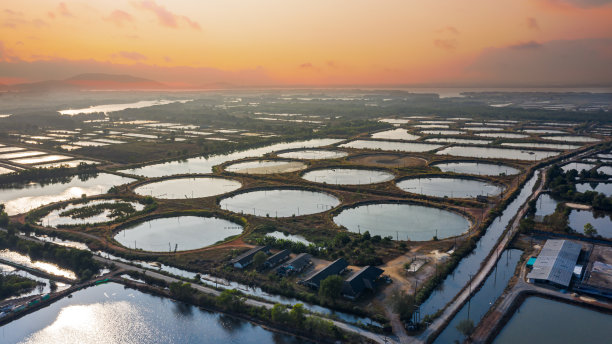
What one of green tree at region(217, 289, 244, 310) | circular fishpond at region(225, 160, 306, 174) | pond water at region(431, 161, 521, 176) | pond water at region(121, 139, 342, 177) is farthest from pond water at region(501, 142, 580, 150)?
green tree at region(217, 289, 244, 310)

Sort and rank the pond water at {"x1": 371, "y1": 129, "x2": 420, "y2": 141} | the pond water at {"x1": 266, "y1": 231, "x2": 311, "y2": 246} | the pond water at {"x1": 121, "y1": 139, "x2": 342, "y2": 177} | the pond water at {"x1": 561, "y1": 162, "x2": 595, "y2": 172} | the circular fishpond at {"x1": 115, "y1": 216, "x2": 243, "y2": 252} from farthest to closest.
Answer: the pond water at {"x1": 371, "y1": 129, "x2": 420, "y2": 141} < the pond water at {"x1": 121, "y1": 139, "x2": 342, "y2": 177} < the pond water at {"x1": 561, "y1": 162, "x2": 595, "y2": 172} < the circular fishpond at {"x1": 115, "y1": 216, "x2": 243, "y2": 252} < the pond water at {"x1": 266, "y1": 231, "x2": 311, "y2": 246}

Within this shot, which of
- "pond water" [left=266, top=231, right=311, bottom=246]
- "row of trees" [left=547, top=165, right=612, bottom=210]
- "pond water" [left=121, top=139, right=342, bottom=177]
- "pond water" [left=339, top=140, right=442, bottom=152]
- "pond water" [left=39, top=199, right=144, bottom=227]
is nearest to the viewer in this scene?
"pond water" [left=266, top=231, right=311, bottom=246]

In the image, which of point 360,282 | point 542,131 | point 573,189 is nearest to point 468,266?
point 360,282

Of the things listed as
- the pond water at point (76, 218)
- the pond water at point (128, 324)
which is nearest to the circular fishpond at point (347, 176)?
the pond water at point (76, 218)

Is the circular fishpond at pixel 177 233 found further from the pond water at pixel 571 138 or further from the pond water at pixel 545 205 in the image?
the pond water at pixel 571 138

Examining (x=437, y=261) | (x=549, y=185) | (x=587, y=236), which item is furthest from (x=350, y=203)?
(x=549, y=185)

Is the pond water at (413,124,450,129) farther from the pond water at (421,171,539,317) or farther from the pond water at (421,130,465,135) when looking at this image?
the pond water at (421,171,539,317)
